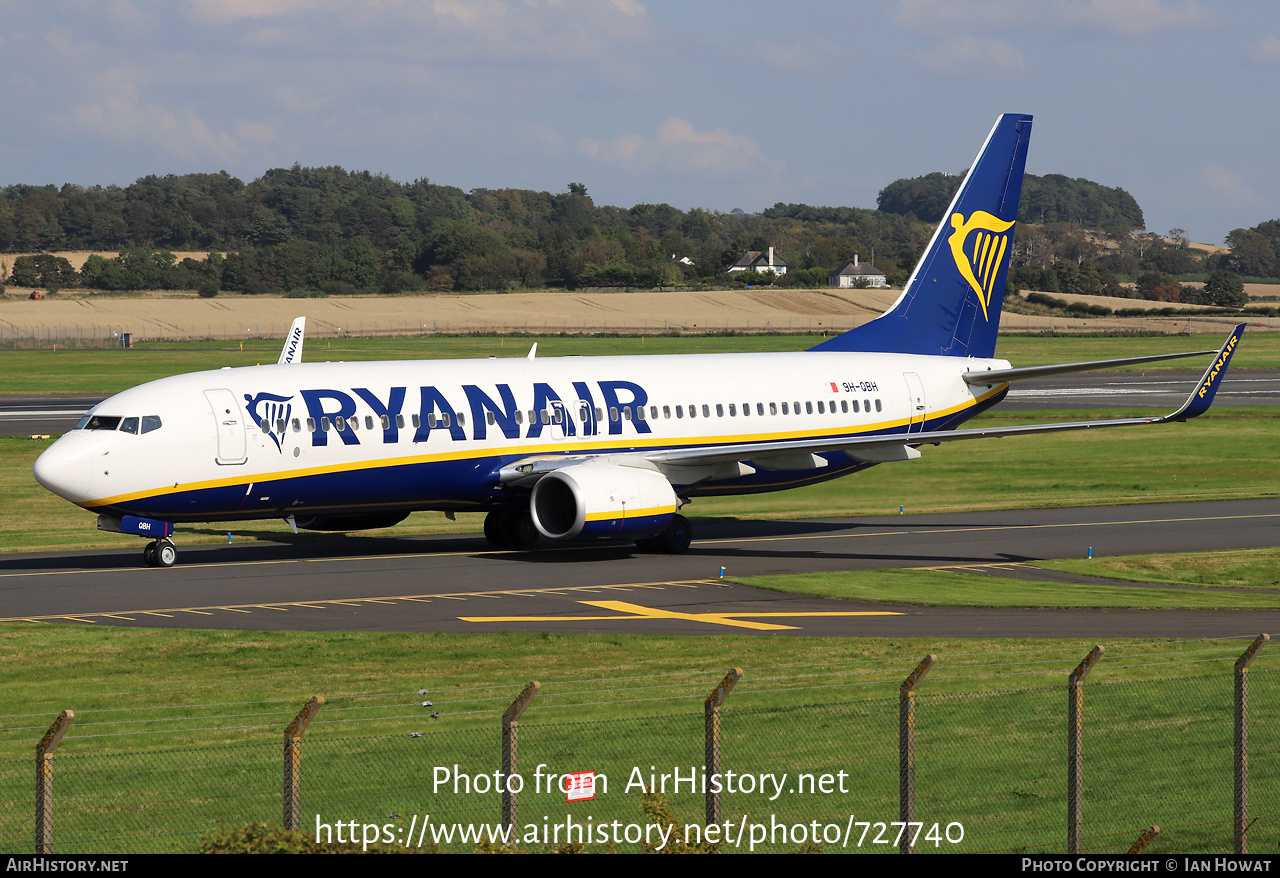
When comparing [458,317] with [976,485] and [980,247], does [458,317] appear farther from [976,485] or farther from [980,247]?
[980,247]

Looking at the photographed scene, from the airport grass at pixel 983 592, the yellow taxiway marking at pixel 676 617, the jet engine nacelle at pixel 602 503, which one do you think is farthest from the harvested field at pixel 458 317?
the yellow taxiway marking at pixel 676 617

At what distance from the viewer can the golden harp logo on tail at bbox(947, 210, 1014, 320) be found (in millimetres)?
48156

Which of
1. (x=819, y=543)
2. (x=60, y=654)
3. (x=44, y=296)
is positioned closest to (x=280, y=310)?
(x=44, y=296)

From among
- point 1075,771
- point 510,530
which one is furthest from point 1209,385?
point 1075,771

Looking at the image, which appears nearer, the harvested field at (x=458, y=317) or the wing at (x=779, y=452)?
the wing at (x=779, y=452)

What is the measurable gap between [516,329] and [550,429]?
409ft

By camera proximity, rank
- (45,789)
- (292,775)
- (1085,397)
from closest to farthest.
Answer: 1. (45,789)
2. (292,775)
3. (1085,397)

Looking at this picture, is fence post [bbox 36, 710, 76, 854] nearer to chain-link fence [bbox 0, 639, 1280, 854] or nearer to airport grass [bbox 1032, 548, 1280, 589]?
chain-link fence [bbox 0, 639, 1280, 854]

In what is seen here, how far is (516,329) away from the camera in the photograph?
534 ft

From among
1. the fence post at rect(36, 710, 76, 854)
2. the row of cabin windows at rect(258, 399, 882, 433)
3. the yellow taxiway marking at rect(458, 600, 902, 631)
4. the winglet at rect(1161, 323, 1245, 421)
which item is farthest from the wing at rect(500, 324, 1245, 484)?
the fence post at rect(36, 710, 76, 854)

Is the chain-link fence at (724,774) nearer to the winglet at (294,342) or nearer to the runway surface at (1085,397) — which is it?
the winglet at (294,342)

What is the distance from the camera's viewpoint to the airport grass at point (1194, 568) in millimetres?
36531

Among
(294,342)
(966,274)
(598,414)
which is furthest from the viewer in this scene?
(294,342)

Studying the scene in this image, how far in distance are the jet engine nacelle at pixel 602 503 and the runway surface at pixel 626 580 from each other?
3.36 feet
